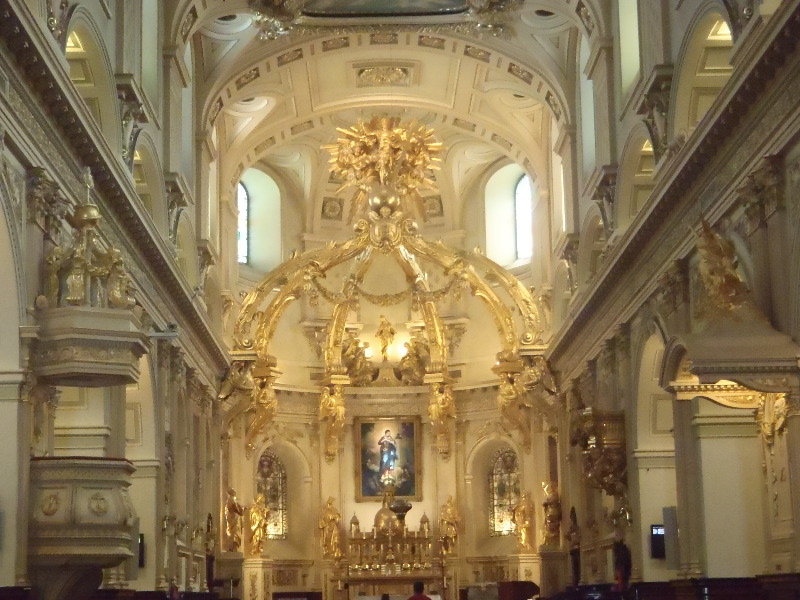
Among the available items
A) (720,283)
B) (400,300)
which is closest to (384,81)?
(400,300)

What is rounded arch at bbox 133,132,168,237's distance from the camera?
23.4 metres

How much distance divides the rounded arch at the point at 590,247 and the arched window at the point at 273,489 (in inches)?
482

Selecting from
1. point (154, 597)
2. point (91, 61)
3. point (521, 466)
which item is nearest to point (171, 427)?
point (154, 597)

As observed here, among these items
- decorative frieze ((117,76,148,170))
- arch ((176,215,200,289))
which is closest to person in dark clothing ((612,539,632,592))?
decorative frieze ((117,76,148,170))

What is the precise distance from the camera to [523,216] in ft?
124

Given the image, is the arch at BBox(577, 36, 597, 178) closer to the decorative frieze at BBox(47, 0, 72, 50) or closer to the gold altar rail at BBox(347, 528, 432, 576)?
the gold altar rail at BBox(347, 528, 432, 576)

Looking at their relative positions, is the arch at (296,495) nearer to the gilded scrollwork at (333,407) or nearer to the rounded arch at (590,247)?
the gilded scrollwork at (333,407)

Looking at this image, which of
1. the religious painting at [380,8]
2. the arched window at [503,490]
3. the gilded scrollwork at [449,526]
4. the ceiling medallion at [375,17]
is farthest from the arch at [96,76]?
the arched window at [503,490]

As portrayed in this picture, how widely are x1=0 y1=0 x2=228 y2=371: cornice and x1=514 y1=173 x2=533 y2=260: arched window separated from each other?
1418 centimetres

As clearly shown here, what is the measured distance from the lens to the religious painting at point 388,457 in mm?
37469

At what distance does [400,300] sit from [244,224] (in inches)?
219

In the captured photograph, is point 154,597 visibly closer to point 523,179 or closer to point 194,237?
point 194,237

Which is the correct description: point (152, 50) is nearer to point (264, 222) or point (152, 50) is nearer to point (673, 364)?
point (673, 364)

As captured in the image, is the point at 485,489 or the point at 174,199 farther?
the point at 485,489
